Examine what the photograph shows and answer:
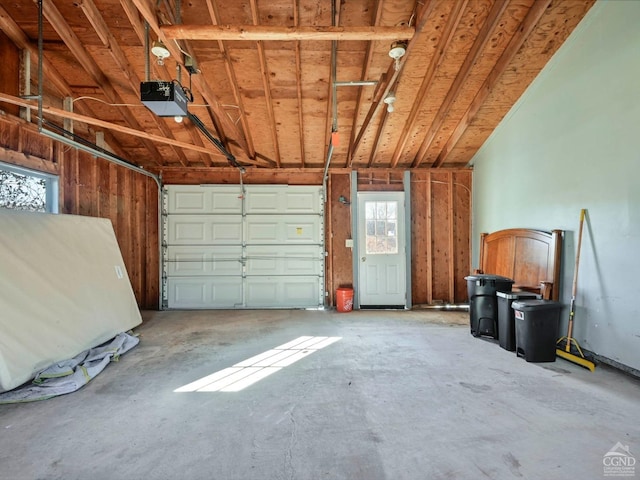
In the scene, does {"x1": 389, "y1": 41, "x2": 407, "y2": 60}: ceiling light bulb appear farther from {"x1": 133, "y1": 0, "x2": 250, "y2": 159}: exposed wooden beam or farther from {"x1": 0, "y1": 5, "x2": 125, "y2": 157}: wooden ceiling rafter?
{"x1": 0, "y1": 5, "x2": 125, "y2": 157}: wooden ceiling rafter

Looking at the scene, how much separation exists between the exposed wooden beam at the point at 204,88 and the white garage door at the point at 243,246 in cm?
112

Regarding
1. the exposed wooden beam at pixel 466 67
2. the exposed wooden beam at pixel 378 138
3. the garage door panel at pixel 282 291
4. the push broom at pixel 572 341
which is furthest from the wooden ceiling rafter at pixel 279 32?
the garage door panel at pixel 282 291

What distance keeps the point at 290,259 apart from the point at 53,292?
12.3 feet

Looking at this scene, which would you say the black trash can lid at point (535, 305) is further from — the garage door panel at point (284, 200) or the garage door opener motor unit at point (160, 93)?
the garage door opener motor unit at point (160, 93)

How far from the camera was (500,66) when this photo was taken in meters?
3.90

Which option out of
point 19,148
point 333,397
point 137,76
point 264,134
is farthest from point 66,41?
point 333,397

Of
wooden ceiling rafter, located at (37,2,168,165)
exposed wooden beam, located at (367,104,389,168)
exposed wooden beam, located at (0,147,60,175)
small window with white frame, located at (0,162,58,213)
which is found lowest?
small window with white frame, located at (0,162,58,213)

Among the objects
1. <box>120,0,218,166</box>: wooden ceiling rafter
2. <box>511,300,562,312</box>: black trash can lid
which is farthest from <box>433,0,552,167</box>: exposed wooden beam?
<box>120,0,218,166</box>: wooden ceiling rafter

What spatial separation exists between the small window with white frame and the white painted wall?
23.5ft

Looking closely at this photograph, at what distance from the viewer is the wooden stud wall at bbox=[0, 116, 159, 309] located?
12.6 ft

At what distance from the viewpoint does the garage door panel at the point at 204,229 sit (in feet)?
19.9

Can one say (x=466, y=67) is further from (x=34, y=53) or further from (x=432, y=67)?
(x=34, y=53)

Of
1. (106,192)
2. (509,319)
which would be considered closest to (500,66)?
→ (509,319)

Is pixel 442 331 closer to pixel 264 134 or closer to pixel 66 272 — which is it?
pixel 264 134
